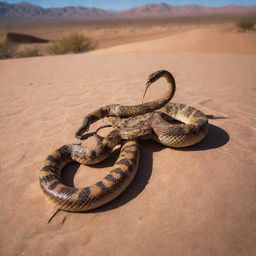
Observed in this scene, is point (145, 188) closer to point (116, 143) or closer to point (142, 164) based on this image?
point (142, 164)

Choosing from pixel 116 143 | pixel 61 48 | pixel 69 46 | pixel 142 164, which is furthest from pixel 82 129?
pixel 61 48

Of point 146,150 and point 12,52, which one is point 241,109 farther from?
point 12,52

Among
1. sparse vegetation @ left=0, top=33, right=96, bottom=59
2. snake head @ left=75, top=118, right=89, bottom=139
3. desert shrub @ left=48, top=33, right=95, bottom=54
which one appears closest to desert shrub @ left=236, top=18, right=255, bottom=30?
sparse vegetation @ left=0, top=33, right=96, bottom=59

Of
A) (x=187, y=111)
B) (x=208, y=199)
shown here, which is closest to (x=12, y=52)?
(x=187, y=111)

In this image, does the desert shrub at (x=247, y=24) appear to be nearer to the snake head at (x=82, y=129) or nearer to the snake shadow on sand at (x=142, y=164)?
the snake shadow on sand at (x=142, y=164)

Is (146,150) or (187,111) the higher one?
(187,111)
